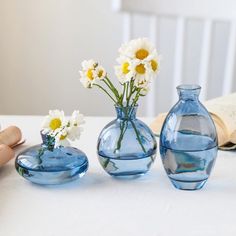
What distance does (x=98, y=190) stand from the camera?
0.74 meters

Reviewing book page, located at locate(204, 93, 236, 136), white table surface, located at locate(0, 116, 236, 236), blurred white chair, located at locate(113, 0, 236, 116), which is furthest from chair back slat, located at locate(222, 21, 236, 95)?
white table surface, located at locate(0, 116, 236, 236)

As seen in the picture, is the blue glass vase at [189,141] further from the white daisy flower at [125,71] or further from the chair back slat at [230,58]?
the chair back slat at [230,58]

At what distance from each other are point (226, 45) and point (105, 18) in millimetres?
416

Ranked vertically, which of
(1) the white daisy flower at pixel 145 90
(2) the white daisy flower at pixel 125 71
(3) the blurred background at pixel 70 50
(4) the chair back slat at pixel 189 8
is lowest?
(3) the blurred background at pixel 70 50

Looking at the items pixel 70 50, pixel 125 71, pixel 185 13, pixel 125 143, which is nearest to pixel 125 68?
pixel 125 71

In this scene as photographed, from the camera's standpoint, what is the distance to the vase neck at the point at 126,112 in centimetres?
73

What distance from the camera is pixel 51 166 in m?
0.74

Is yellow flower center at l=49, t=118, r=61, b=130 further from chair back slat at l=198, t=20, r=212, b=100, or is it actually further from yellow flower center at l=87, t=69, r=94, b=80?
chair back slat at l=198, t=20, r=212, b=100

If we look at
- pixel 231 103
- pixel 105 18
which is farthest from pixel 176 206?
pixel 105 18

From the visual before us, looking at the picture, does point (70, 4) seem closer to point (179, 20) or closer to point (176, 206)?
point (179, 20)

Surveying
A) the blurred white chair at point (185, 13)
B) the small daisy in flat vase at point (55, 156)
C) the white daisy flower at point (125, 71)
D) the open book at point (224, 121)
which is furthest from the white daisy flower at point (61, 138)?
the blurred white chair at point (185, 13)

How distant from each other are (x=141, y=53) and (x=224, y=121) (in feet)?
1.00

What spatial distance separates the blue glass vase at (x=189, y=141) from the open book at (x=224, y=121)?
193 mm

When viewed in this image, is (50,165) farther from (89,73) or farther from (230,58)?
(230,58)
